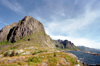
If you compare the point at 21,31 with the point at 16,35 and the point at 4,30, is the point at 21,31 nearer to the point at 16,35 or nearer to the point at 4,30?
the point at 16,35

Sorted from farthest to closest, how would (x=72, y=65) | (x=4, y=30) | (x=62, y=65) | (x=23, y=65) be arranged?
(x=4, y=30) < (x=72, y=65) < (x=62, y=65) < (x=23, y=65)

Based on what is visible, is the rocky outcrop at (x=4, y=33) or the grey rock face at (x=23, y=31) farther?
the rocky outcrop at (x=4, y=33)

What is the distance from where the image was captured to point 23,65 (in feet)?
58.0

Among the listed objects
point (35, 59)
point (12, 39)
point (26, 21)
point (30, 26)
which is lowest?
point (35, 59)

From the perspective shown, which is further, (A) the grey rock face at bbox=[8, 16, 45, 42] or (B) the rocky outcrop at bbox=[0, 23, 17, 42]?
(B) the rocky outcrop at bbox=[0, 23, 17, 42]

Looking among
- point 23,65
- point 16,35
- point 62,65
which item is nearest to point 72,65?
point 62,65

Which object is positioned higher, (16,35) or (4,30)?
(4,30)

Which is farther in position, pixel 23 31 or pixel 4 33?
pixel 4 33

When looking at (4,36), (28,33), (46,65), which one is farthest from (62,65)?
(4,36)

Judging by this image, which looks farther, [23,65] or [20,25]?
[20,25]

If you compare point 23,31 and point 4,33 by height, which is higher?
point 23,31

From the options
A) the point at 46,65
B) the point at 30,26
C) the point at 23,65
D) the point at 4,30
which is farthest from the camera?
the point at 4,30

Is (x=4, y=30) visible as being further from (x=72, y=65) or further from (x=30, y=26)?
(x=72, y=65)

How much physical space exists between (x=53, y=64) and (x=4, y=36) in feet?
588
